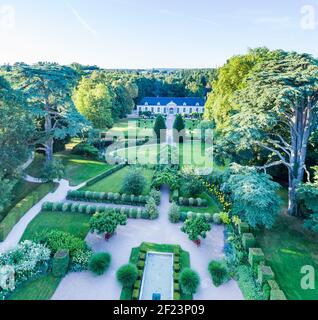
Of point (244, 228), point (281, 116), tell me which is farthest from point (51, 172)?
point (281, 116)

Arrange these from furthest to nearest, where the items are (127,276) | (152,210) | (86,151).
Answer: (86,151) < (152,210) < (127,276)

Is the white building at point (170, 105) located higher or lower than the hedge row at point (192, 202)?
higher

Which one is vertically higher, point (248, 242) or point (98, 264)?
point (248, 242)

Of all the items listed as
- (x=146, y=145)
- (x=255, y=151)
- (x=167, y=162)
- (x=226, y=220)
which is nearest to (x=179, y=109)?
(x=146, y=145)

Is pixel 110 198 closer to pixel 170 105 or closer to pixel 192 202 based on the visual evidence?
pixel 192 202

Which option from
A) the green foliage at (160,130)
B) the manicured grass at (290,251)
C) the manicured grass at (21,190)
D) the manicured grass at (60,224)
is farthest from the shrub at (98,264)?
the green foliage at (160,130)

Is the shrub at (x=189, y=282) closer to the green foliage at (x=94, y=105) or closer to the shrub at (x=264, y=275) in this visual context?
the shrub at (x=264, y=275)
